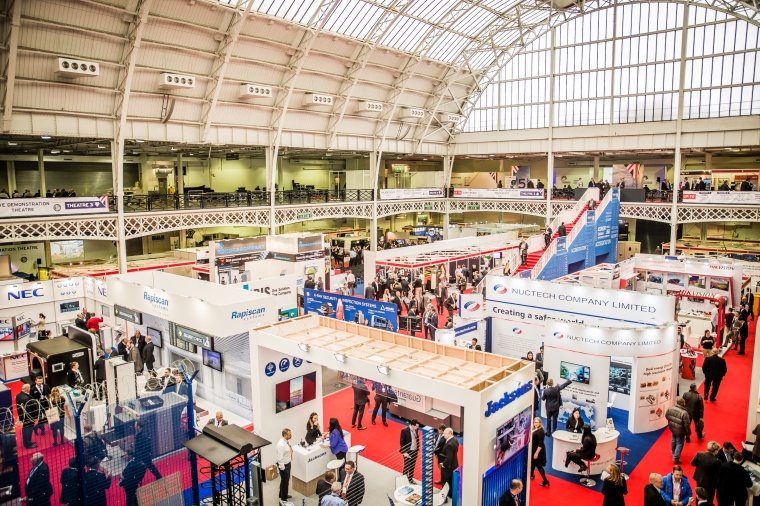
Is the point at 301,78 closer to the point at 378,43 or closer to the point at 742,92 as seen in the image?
the point at 378,43

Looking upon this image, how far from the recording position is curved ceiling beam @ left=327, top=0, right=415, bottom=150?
23344 millimetres

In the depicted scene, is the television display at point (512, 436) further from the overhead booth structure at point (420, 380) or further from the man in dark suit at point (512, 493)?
the man in dark suit at point (512, 493)

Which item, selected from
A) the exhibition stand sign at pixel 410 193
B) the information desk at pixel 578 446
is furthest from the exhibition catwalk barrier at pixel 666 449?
the exhibition stand sign at pixel 410 193

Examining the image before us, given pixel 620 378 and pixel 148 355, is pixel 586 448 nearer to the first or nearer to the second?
pixel 620 378

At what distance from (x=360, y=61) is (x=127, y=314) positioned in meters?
16.0

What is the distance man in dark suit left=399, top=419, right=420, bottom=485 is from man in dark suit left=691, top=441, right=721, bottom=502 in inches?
175

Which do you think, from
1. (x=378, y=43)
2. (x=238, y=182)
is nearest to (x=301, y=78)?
(x=378, y=43)

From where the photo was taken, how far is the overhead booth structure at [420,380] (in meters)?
7.41

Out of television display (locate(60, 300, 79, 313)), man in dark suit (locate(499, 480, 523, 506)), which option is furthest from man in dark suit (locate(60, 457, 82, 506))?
television display (locate(60, 300, 79, 313))

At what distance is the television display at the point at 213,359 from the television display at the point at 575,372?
801 centimetres

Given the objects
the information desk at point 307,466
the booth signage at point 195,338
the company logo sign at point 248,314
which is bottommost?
the information desk at point 307,466

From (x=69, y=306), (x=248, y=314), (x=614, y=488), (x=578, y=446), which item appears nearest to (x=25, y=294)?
(x=69, y=306)

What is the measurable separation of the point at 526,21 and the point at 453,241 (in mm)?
14573

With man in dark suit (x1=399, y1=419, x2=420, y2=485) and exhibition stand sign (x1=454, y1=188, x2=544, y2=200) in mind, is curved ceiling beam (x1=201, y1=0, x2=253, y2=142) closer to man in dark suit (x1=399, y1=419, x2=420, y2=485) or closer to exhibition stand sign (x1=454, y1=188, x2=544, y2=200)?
man in dark suit (x1=399, y1=419, x2=420, y2=485)
